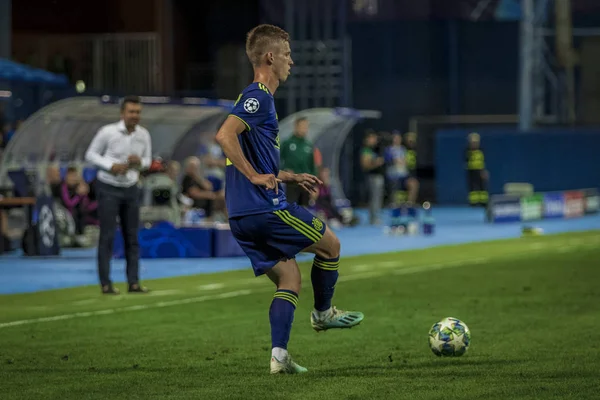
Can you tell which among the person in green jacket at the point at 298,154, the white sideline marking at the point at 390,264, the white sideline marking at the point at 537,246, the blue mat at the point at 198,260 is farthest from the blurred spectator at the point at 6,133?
the white sideline marking at the point at 537,246

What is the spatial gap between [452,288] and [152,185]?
379 inches

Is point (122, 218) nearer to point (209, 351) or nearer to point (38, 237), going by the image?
point (209, 351)

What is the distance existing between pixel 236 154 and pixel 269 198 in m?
0.40

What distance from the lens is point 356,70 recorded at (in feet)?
138

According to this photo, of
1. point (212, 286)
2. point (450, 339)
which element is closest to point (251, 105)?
point (450, 339)

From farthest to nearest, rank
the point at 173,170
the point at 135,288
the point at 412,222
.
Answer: the point at 412,222, the point at 173,170, the point at 135,288

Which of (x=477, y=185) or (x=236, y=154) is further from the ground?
(x=236, y=154)

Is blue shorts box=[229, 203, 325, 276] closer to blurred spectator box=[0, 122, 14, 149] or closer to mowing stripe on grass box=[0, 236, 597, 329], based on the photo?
mowing stripe on grass box=[0, 236, 597, 329]

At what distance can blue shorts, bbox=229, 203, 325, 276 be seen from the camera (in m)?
8.73

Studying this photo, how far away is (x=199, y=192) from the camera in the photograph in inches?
1014

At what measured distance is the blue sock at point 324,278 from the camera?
9.05 m

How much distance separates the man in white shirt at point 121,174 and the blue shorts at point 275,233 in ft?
20.4

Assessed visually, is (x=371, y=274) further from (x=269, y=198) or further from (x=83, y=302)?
(x=269, y=198)

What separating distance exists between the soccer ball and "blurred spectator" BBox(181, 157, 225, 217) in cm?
1593
